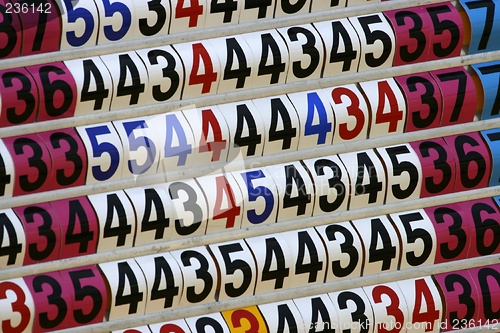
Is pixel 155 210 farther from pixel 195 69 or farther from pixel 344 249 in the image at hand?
pixel 344 249

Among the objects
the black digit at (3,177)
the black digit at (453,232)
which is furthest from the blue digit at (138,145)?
the black digit at (453,232)

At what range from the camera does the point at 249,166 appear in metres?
5.49

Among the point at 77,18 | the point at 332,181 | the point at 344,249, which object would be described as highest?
the point at 77,18

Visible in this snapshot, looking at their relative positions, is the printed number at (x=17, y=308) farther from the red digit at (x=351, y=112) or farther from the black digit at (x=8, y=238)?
the red digit at (x=351, y=112)

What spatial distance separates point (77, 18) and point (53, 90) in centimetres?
28

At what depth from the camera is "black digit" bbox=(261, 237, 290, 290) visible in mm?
5492

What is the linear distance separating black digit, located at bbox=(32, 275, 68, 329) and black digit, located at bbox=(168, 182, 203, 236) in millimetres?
508

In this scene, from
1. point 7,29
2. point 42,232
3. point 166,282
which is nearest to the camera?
point 7,29

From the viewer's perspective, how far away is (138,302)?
213 inches

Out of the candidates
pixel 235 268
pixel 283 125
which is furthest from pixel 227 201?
pixel 283 125

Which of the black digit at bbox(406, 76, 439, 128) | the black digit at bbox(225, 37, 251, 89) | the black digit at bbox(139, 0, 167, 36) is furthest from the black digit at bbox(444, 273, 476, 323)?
the black digit at bbox(139, 0, 167, 36)

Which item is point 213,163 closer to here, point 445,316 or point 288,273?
point 288,273

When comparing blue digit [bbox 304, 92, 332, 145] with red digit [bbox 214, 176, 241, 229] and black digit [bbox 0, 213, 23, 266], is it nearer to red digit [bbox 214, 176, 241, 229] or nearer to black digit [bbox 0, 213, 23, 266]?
red digit [bbox 214, 176, 241, 229]

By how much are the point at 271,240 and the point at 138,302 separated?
0.57 m
